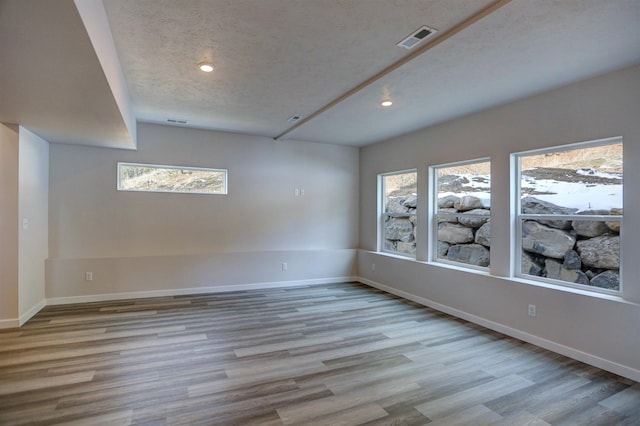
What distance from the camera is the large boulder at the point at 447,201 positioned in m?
4.85

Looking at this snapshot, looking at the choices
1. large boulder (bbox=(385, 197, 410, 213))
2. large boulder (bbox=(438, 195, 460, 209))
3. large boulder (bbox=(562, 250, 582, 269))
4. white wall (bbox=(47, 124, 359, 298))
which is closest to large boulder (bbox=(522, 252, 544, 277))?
large boulder (bbox=(562, 250, 582, 269))

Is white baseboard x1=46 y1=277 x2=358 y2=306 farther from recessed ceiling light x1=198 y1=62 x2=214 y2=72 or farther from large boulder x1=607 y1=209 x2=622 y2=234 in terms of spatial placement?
large boulder x1=607 y1=209 x2=622 y2=234

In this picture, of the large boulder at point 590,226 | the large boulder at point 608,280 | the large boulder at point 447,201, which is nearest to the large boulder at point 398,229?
the large boulder at point 447,201

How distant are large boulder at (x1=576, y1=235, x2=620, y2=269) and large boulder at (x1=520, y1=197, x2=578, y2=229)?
0.83 feet

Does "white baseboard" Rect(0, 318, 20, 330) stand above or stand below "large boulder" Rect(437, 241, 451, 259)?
below

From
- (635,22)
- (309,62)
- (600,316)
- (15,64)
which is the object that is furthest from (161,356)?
(635,22)

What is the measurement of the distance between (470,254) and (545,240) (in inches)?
40.2

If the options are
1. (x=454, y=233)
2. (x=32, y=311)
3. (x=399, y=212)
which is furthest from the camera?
(x=399, y=212)

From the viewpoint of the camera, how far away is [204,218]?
5.62 m

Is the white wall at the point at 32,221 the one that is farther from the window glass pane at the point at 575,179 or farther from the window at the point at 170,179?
the window glass pane at the point at 575,179

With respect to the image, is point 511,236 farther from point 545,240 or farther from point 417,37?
point 417,37

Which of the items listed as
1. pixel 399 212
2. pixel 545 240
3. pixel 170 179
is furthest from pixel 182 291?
pixel 545 240

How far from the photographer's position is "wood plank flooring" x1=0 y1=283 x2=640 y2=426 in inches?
90.0

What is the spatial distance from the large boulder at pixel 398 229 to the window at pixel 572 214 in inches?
77.2
